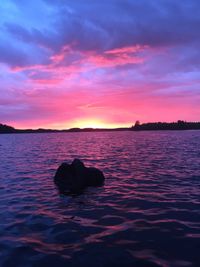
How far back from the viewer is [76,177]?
20.7 m

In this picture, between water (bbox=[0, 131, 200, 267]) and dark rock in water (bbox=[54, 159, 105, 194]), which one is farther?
dark rock in water (bbox=[54, 159, 105, 194])

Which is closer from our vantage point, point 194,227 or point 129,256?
point 129,256

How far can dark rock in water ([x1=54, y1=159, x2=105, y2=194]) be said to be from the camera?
796 inches

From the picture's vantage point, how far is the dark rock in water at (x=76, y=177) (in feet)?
66.3

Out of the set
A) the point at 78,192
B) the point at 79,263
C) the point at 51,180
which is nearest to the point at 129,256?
the point at 79,263

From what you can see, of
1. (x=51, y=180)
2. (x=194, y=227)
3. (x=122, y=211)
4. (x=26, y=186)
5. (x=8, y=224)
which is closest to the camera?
(x=194, y=227)

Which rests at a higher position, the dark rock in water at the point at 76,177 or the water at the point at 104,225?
the dark rock in water at the point at 76,177

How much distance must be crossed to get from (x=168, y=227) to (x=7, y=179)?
1569 cm

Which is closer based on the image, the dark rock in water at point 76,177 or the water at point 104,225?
the water at point 104,225

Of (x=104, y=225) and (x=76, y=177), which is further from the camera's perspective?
(x=76, y=177)

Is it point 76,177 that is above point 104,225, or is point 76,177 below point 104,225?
above

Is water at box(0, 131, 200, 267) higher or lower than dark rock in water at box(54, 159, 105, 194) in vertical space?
lower

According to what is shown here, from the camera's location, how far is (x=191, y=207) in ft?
46.2

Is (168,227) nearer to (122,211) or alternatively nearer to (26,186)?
(122,211)
